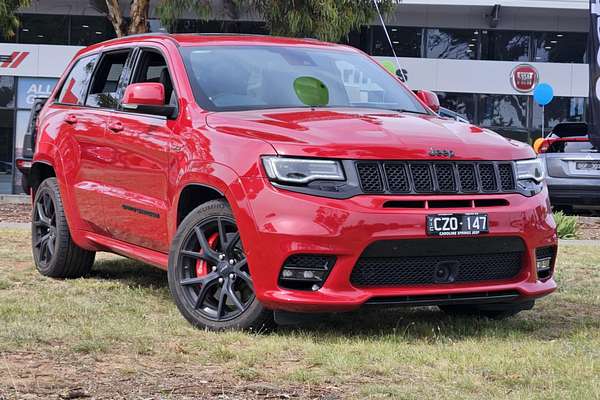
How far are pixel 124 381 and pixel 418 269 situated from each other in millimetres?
1639

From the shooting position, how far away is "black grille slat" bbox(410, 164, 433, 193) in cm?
486

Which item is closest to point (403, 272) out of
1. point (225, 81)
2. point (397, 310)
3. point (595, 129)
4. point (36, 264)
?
point (397, 310)

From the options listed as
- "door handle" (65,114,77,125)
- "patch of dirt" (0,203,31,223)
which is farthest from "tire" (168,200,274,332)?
"patch of dirt" (0,203,31,223)

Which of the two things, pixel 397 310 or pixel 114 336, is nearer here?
pixel 114 336

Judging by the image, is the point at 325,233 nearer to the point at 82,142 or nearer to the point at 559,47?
the point at 82,142

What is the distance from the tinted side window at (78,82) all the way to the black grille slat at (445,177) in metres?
3.19

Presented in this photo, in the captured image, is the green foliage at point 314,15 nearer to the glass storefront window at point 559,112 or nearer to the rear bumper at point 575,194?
the rear bumper at point 575,194

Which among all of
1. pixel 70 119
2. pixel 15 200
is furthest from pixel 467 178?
pixel 15 200

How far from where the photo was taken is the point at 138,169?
19.6ft

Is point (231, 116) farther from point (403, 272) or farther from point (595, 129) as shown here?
point (595, 129)

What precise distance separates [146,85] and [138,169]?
1.81 ft

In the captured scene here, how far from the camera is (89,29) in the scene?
83.1 ft

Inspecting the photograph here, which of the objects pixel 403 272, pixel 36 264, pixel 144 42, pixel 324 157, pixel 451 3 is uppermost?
pixel 451 3

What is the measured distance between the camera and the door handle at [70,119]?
22.7 ft
